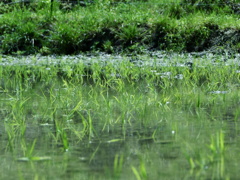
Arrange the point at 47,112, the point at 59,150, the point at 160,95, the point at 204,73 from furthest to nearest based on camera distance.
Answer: the point at 204,73
the point at 160,95
the point at 47,112
the point at 59,150

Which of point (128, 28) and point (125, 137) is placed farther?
point (128, 28)

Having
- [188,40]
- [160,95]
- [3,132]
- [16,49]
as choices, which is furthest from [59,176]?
[16,49]

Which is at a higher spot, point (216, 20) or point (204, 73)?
point (216, 20)

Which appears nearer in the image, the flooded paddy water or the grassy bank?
the flooded paddy water

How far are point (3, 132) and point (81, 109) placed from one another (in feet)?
2.10

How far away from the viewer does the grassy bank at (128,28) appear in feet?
24.7

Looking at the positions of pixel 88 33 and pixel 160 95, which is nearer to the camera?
pixel 160 95

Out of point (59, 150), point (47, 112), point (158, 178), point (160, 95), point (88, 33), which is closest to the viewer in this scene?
point (158, 178)

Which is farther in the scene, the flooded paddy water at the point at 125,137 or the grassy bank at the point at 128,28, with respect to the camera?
the grassy bank at the point at 128,28

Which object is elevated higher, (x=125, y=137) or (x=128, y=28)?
(x=128, y=28)

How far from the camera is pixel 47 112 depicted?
2.73 meters

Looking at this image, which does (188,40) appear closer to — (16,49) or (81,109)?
(16,49)

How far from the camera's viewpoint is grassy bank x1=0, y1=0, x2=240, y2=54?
7.52m

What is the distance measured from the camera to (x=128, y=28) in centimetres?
782
